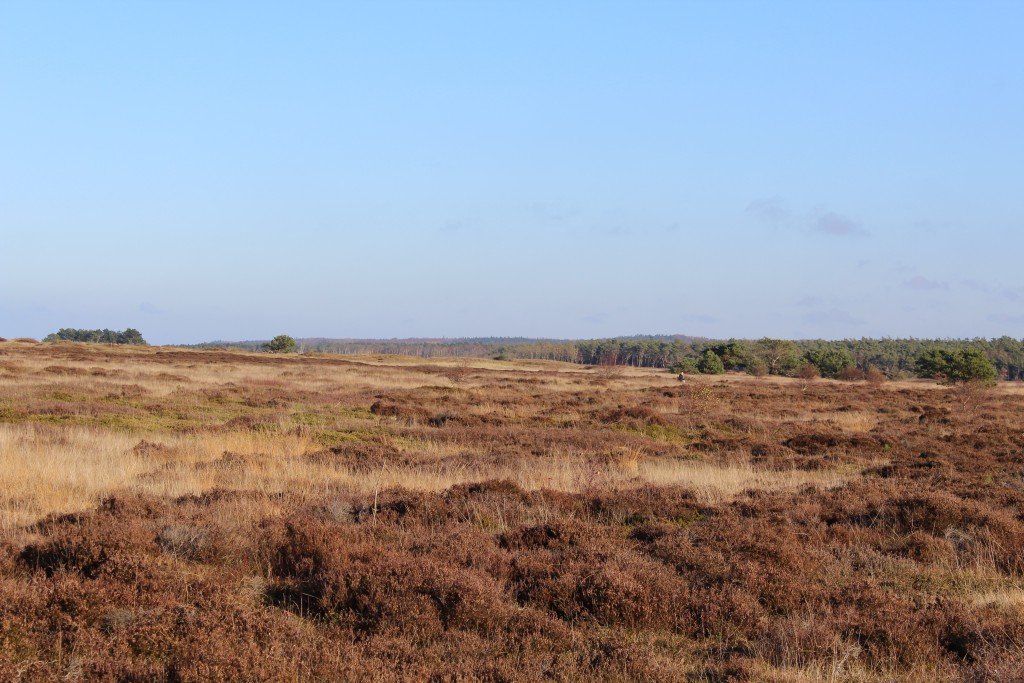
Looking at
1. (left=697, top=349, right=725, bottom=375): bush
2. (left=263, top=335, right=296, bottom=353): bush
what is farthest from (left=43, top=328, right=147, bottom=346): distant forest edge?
(left=697, top=349, right=725, bottom=375): bush

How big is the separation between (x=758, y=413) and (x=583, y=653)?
23706mm

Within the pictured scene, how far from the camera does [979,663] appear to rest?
4449 millimetres

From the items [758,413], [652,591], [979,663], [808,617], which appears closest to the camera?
[979,663]

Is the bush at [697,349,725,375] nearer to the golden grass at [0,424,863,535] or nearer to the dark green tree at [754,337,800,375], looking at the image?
the dark green tree at [754,337,800,375]

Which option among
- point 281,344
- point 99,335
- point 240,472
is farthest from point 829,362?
point 99,335

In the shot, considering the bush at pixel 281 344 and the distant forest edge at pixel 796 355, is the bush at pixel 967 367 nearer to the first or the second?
the distant forest edge at pixel 796 355

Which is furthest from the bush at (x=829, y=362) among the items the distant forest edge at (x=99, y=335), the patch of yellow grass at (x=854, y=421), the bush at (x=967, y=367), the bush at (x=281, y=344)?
the distant forest edge at (x=99, y=335)

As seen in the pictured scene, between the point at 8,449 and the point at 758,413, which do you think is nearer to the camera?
the point at 8,449

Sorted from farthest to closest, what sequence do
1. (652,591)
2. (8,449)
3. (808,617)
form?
(8,449) < (652,591) < (808,617)

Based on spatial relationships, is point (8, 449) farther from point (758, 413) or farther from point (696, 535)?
point (758, 413)

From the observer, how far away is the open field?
4.39m

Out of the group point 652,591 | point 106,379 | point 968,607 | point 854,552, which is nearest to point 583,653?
point 652,591

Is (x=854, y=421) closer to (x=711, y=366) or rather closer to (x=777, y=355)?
(x=711, y=366)

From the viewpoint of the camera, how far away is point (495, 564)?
20.5 feet
